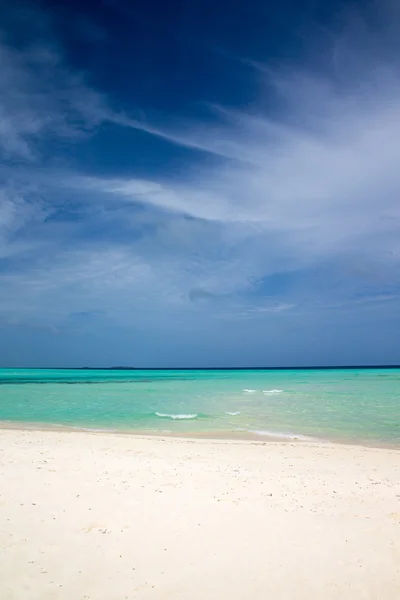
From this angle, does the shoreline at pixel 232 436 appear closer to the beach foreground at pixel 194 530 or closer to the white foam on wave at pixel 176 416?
the white foam on wave at pixel 176 416

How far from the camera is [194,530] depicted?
623cm

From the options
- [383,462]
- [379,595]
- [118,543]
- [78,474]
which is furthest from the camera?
[383,462]

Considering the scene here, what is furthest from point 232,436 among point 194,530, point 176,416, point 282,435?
point 194,530

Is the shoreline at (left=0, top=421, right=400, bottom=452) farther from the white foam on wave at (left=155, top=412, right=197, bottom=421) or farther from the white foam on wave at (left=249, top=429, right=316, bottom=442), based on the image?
the white foam on wave at (left=155, top=412, right=197, bottom=421)

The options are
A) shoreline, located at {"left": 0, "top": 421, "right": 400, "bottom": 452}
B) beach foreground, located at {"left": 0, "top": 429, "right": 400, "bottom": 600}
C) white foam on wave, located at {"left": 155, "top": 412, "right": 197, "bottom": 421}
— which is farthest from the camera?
white foam on wave, located at {"left": 155, "top": 412, "right": 197, "bottom": 421}

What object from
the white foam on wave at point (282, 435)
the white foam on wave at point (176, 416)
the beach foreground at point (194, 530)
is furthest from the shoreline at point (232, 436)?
the beach foreground at point (194, 530)

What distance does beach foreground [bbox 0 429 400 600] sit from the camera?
484cm

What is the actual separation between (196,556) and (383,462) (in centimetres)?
822

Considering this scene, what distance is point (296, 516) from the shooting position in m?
6.94

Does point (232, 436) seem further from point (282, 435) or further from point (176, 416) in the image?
point (176, 416)

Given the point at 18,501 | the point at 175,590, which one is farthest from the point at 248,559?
the point at 18,501

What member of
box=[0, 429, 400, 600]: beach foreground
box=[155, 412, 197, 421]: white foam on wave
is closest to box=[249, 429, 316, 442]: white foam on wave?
box=[155, 412, 197, 421]: white foam on wave

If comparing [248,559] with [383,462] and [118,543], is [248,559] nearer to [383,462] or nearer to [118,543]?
[118,543]

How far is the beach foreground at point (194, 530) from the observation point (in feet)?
15.9
